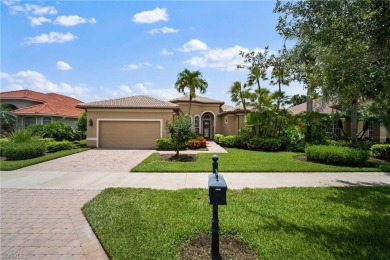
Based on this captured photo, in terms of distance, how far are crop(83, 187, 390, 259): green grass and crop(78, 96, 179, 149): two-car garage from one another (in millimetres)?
13546

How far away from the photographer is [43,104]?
89.3 ft

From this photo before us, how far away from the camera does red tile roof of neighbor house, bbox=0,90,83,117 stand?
24.9 meters

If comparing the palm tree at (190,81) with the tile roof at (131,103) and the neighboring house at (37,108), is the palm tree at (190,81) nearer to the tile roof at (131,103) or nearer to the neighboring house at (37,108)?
the tile roof at (131,103)

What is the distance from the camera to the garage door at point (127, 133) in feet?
68.2

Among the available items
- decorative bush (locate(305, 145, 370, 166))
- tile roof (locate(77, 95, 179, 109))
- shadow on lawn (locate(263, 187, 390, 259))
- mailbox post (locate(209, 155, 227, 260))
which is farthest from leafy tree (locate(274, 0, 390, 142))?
tile roof (locate(77, 95, 179, 109))

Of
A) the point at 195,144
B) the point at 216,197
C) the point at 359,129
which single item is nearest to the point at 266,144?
the point at 195,144

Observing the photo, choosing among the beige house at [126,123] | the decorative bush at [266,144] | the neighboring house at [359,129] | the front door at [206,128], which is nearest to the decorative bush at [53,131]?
the beige house at [126,123]

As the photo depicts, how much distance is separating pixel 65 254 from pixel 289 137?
1883 cm

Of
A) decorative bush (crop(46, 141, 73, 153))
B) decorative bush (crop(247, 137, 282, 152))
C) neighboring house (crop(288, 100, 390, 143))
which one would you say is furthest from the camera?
neighboring house (crop(288, 100, 390, 143))

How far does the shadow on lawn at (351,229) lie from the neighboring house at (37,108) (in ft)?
83.4

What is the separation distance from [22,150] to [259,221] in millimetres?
13429

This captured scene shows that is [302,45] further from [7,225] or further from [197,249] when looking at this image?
[7,225]

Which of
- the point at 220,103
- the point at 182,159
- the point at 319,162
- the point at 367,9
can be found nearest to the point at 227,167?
the point at 182,159

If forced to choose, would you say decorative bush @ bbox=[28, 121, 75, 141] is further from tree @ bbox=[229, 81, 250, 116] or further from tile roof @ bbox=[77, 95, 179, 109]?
tree @ bbox=[229, 81, 250, 116]
